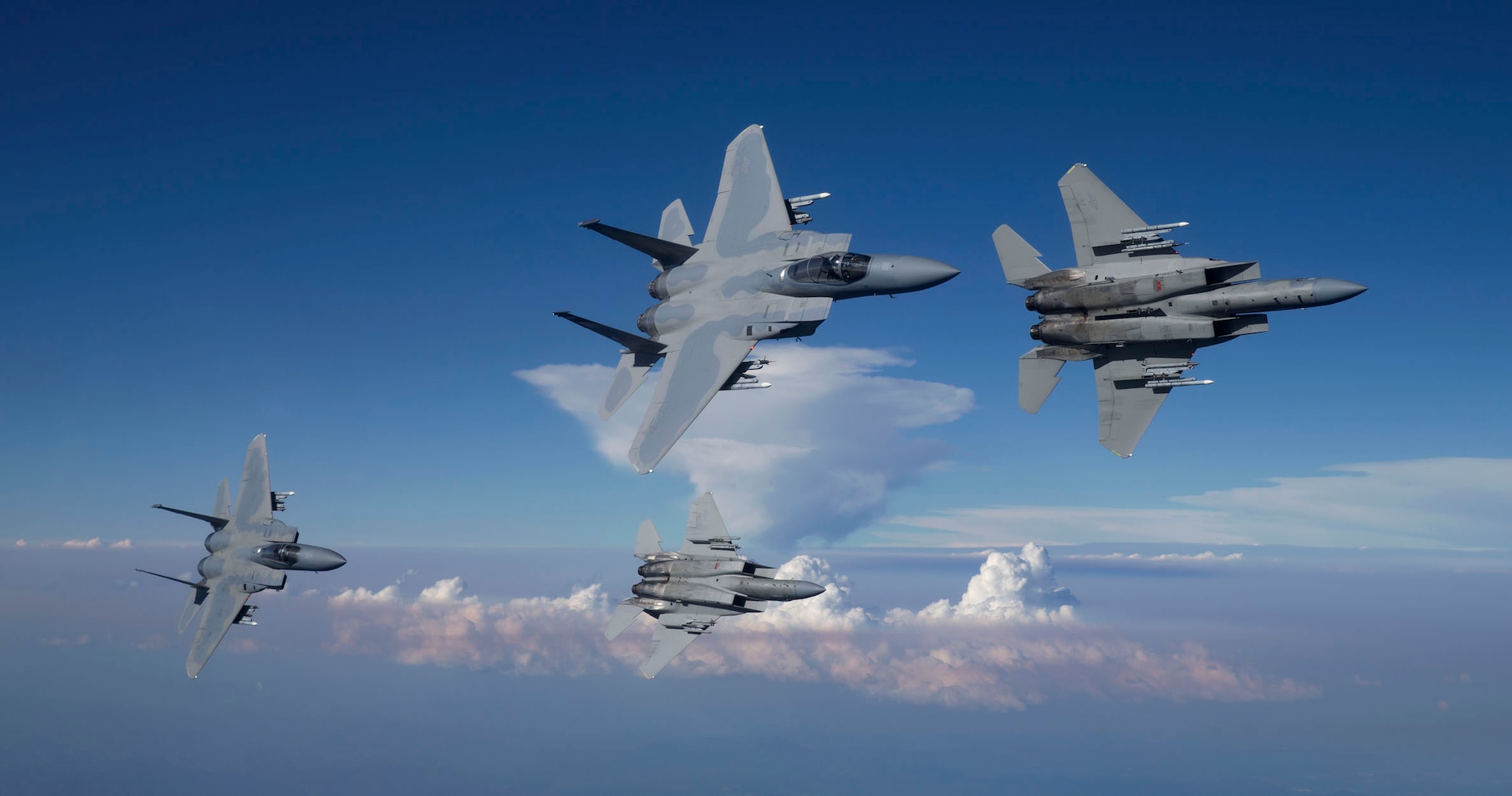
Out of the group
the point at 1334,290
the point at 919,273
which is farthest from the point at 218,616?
the point at 1334,290

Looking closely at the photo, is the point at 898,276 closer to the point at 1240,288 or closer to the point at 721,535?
the point at 1240,288

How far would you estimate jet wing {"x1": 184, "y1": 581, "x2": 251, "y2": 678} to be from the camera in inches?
1832

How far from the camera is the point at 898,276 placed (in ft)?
95.5

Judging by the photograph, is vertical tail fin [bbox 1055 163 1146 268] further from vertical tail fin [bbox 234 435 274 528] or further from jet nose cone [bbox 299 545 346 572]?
vertical tail fin [bbox 234 435 274 528]

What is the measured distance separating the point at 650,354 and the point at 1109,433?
19439 mm

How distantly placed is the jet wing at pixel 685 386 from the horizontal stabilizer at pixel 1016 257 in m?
11.7

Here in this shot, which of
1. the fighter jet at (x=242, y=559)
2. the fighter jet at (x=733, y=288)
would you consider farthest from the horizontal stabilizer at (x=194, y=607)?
the fighter jet at (x=733, y=288)

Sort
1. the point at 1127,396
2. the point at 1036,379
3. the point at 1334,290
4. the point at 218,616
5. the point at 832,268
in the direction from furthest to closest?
the point at 218,616 → the point at 1036,379 → the point at 1127,396 → the point at 832,268 → the point at 1334,290

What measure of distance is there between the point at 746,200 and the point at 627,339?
27.4 ft

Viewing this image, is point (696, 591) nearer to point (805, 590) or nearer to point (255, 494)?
point (805, 590)

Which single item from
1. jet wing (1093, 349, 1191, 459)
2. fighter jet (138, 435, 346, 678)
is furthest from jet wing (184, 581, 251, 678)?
jet wing (1093, 349, 1191, 459)

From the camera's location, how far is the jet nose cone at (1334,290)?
2800 centimetres

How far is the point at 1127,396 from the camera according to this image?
33.3 meters

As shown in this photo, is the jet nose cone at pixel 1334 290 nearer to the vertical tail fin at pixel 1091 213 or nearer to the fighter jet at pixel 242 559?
the vertical tail fin at pixel 1091 213
